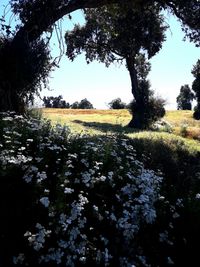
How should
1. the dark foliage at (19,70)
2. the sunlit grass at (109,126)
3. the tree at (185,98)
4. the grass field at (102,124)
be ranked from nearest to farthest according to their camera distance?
the dark foliage at (19,70) → the sunlit grass at (109,126) → the grass field at (102,124) → the tree at (185,98)

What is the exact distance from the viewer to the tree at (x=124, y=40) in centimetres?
2902

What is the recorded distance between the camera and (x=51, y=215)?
752 centimetres

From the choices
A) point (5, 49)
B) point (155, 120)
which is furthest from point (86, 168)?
point (155, 120)

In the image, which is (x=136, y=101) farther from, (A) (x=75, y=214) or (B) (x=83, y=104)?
(B) (x=83, y=104)

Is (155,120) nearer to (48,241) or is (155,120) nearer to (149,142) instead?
(149,142)

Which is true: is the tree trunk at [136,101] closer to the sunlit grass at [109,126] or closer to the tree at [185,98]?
the sunlit grass at [109,126]

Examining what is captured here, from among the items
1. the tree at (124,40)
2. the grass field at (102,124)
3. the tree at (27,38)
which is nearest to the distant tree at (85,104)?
the grass field at (102,124)

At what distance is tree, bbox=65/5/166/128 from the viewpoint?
29.0 m

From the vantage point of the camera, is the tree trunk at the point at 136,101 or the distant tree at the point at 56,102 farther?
the distant tree at the point at 56,102

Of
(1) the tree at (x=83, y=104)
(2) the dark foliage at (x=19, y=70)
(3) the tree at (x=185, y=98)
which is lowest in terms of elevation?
(1) the tree at (x=83, y=104)

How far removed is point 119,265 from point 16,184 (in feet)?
8.31

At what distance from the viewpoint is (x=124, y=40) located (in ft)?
109

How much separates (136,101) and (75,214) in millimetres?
29171

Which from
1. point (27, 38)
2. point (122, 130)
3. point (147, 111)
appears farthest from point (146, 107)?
point (27, 38)
